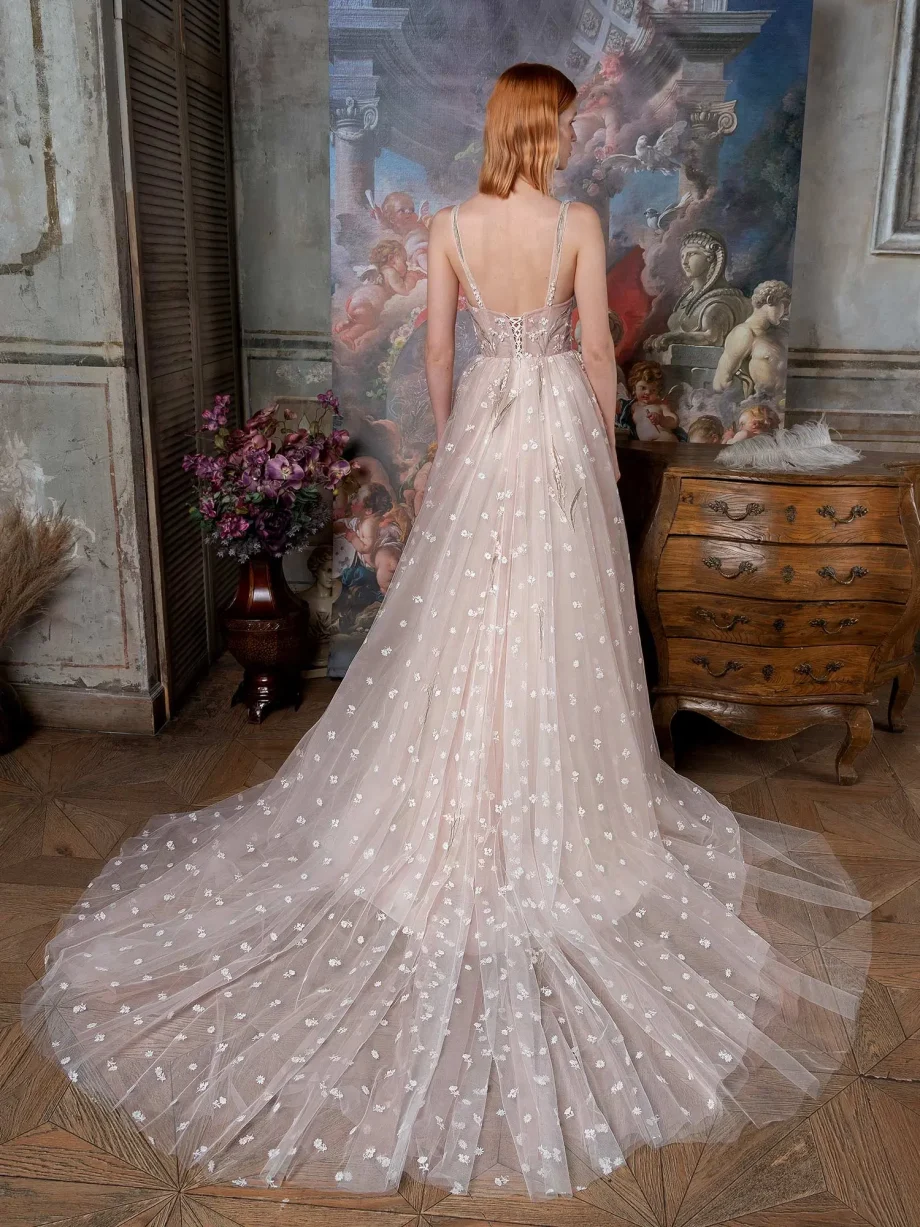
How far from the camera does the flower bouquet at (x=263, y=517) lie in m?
3.60

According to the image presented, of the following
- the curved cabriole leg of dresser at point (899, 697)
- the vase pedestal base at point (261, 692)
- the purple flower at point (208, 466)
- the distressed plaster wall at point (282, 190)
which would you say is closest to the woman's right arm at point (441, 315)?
the purple flower at point (208, 466)

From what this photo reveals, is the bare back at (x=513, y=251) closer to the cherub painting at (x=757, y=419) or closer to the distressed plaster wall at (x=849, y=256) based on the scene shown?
the cherub painting at (x=757, y=419)

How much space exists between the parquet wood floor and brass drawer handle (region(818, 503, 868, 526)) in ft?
2.95

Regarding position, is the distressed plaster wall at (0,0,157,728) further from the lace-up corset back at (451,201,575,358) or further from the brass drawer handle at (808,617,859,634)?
the brass drawer handle at (808,617,859,634)

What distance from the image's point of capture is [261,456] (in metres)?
3.58

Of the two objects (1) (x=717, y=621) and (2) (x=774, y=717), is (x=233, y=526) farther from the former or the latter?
(2) (x=774, y=717)

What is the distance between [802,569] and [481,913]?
1.52 meters

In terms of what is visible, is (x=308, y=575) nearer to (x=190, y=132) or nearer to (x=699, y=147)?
(x=190, y=132)

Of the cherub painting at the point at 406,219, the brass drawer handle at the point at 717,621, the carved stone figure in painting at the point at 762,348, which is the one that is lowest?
the brass drawer handle at the point at 717,621

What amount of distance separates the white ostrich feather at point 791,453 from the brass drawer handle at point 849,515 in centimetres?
14

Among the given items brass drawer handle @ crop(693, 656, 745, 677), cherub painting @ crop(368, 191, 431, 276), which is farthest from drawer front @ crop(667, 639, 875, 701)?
cherub painting @ crop(368, 191, 431, 276)

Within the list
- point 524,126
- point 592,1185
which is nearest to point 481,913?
point 592,1185

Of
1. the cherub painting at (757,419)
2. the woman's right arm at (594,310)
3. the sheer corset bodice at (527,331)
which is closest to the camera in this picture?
the woman's right arm at (594,310)

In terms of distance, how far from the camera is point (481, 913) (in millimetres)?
2438
